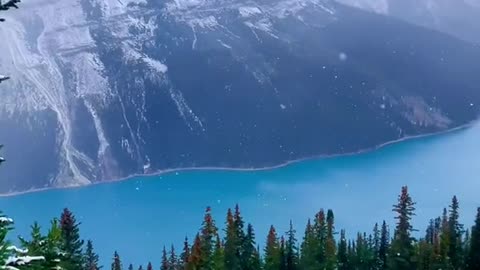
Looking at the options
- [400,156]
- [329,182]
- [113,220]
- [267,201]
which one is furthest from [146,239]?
[400,156]

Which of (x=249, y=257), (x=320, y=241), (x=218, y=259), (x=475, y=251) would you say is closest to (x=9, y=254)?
(x=218, y=259)

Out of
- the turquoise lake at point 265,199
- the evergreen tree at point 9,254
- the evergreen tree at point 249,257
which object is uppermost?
the turquoise lake at point 265,199

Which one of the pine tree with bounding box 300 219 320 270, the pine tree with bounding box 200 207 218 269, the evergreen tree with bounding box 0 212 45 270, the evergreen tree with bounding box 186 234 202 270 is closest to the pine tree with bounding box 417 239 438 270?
the pine tree with bounding box 300 219 320 270

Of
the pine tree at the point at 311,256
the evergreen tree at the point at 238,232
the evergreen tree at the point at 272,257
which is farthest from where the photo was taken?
the evergreen tree at the point at 272,257

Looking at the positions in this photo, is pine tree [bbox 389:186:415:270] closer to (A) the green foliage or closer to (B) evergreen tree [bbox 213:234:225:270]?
(B) evergreen tree [bbox 213:234:225:270]

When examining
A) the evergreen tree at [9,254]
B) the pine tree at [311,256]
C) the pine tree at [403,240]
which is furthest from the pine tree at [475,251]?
the evergreen tree at [9,254]

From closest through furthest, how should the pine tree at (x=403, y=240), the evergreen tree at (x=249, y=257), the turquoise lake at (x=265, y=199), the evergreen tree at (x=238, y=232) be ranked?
the pine tree at (x=403, y=240)
the evergreen tree at (x=238, y=232)
the evergreen tree at (x=249, y=257)
the turquoise lake at (x=265, y=199)

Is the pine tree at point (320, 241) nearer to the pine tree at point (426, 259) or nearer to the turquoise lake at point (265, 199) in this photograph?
the pine tree at point (426, 259)
